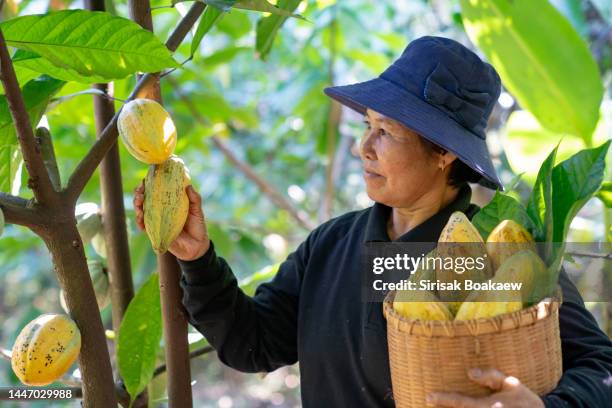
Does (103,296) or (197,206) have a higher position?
(197,206)

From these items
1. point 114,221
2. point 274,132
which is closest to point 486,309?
point 114,221

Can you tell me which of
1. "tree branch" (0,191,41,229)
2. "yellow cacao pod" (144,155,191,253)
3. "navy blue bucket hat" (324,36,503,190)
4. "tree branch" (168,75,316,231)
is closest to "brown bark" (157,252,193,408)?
"yellow cacao pod" (144,155,191,253)

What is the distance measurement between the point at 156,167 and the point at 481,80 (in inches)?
18.2

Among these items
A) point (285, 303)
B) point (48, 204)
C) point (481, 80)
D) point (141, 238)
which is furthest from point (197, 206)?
point (141, 238)

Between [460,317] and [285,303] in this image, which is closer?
A: [460,317]

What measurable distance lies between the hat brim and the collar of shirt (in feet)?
0.19

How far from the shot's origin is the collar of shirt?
116cm

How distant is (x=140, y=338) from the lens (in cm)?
109

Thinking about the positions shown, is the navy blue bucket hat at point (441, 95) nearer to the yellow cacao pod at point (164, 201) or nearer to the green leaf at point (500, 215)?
the green leaf at point (500, 215)

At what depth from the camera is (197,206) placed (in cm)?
103

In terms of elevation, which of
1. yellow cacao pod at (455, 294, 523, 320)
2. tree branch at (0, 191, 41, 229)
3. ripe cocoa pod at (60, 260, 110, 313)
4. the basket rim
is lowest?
ripe cocoa pod at (60, 260, 110, 313)

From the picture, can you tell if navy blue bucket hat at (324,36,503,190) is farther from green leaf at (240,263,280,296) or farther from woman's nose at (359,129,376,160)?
green leaf at (240,263,280,296)

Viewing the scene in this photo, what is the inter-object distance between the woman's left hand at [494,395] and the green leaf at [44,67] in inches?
20.0

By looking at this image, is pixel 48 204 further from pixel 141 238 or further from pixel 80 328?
pixel 141 238
